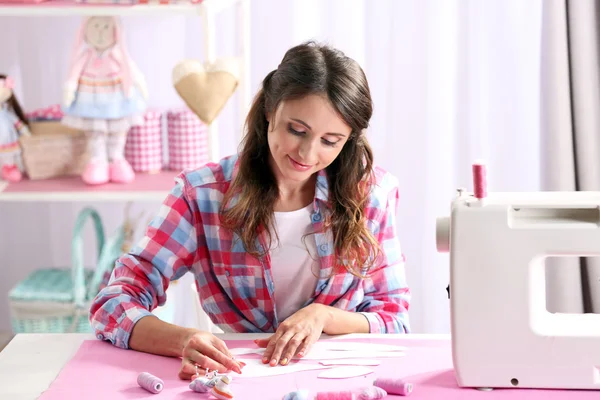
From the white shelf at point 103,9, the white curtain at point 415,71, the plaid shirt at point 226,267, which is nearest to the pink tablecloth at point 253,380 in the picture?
the plaid shirt at point 226,267

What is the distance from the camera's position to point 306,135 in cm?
158

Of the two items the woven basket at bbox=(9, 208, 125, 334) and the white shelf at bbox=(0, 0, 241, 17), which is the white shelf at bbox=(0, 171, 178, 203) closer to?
A: the woven basket at bbox=(9, 208, 125, 334)

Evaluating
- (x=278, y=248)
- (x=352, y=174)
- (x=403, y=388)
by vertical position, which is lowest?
(x=403, y=388)

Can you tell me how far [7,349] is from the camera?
154 centimetres

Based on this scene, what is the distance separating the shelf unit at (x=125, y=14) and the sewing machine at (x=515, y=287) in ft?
3.97

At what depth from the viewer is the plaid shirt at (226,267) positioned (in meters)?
1.67

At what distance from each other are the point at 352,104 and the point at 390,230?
12.1 inches

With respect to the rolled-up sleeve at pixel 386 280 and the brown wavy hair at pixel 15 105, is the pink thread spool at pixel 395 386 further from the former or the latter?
the brown wavy hair at pixel 15 105

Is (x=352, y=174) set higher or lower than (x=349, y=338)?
higher

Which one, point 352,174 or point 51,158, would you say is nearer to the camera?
point 352,174

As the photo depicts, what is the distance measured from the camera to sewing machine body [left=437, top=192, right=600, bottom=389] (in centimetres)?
130

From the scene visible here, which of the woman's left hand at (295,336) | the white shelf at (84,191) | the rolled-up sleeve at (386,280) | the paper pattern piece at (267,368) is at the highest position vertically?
the white shelf at (84,191)

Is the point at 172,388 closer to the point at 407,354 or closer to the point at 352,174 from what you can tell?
the point at 407,354

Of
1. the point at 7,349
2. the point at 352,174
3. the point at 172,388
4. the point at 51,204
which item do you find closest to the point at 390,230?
the point at 352,174
